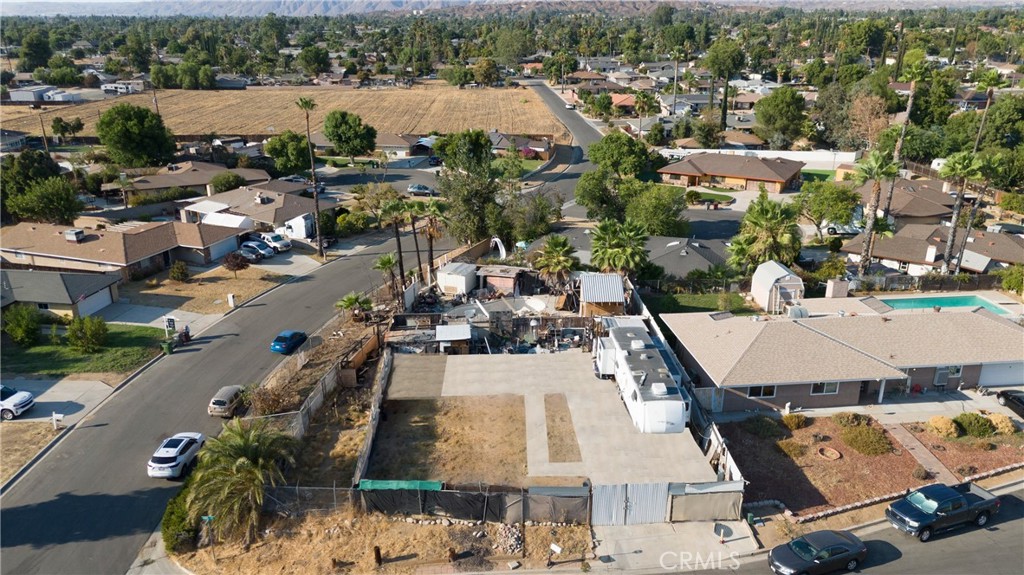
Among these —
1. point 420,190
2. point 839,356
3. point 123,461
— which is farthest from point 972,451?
point 420,190

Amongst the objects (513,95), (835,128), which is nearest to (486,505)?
(835,128)

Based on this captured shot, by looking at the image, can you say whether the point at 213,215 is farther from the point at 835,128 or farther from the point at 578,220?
the point at 835,128

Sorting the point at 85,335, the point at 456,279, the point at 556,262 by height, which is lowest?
the point at 85,335

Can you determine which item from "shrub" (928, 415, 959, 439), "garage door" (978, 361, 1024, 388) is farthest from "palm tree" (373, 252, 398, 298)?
"garage door" (978, 361, 1024, 388)

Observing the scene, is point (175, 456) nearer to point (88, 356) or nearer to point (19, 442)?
point (19, 442)

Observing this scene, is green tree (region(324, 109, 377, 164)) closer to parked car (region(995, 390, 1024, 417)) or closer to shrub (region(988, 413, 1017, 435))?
parked car (region(995, 390, 1024, 417))
